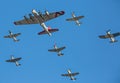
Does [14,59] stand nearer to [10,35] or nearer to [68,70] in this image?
[10,35]

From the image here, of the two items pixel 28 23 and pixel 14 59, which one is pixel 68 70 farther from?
pixel 28 23

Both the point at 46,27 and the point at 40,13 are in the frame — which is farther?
the point at 46,27

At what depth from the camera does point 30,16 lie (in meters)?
120

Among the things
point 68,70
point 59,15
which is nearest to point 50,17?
point 59,15

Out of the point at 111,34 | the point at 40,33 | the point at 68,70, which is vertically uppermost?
the point at 40,33

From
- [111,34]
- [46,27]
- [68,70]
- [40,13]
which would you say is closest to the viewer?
[40,13]

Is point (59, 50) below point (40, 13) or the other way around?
below

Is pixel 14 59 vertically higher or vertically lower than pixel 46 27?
lower

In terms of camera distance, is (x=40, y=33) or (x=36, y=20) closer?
(x=36, y=20)

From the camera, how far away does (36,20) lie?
122812 mm

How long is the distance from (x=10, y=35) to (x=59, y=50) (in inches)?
884

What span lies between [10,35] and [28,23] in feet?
120

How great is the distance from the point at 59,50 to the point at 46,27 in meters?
21.4

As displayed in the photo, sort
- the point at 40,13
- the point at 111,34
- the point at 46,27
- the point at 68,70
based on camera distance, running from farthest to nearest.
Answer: the point at 68,70, the point at 111,34, the point at 46,27, the point at 40,13
